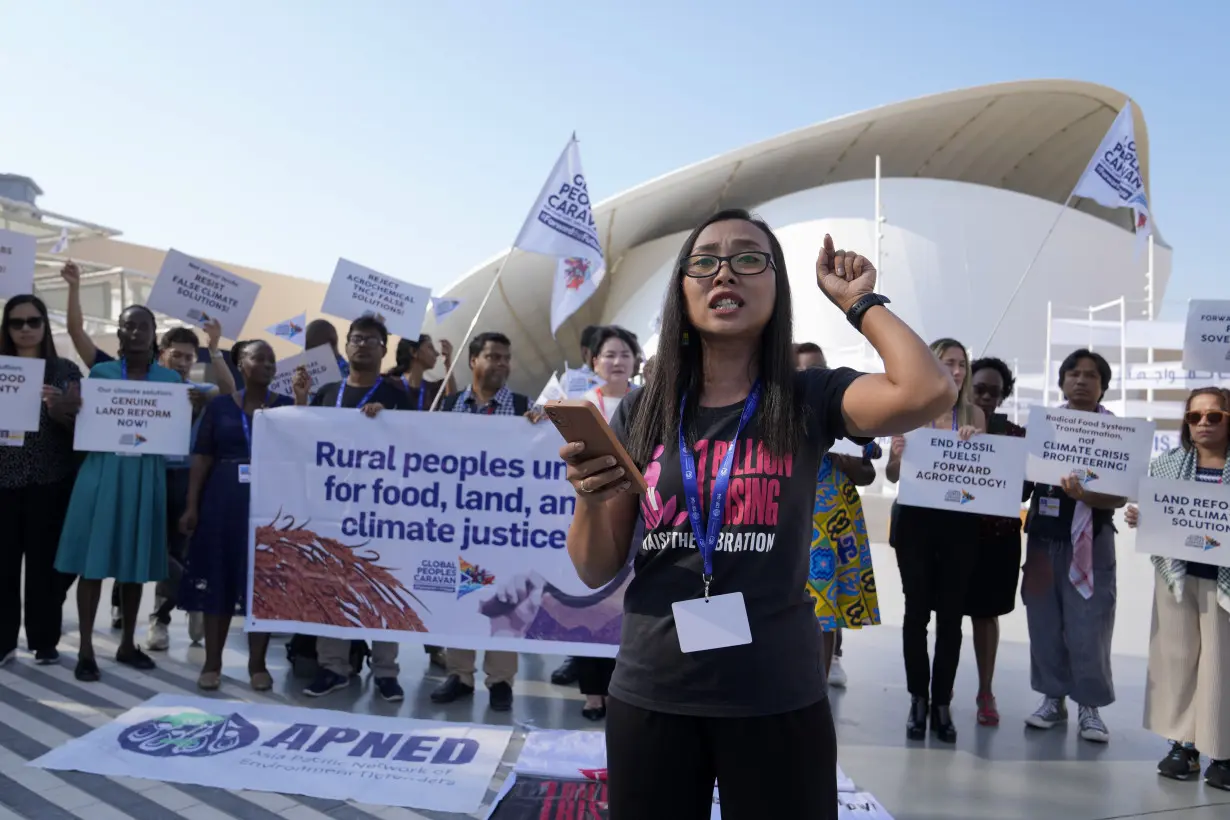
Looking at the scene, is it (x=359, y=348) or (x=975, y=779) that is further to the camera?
(x=359, y=348)

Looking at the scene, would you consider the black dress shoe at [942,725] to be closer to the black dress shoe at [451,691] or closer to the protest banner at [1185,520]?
the protest banner at [1185,520]

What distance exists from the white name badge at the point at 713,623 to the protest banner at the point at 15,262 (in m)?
4.93

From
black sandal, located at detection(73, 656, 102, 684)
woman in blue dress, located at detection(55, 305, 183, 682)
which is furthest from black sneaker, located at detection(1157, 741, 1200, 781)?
black sandal, located at detection(73, 656, 102, 684)

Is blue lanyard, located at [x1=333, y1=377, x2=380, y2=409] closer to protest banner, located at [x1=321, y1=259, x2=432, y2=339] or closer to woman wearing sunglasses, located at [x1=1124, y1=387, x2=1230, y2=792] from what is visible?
protest banner, located at [x1=321, y1=259, x2=432, y2=339]

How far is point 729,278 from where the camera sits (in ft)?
5.10

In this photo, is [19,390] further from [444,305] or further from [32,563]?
[444,305]

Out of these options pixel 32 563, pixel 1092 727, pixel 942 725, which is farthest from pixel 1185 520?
pixel 32 563

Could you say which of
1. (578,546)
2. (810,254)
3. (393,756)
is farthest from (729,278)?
(810,254)

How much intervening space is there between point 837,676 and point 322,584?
2864 millimetres

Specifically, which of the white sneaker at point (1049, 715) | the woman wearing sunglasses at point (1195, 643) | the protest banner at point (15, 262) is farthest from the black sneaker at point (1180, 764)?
the protest banner at point (15, 262)

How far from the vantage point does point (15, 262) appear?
4.93 metres

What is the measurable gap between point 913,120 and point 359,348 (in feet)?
102

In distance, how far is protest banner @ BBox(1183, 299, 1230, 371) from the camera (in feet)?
14.3

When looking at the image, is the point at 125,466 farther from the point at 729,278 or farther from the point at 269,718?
the point at 729,278
